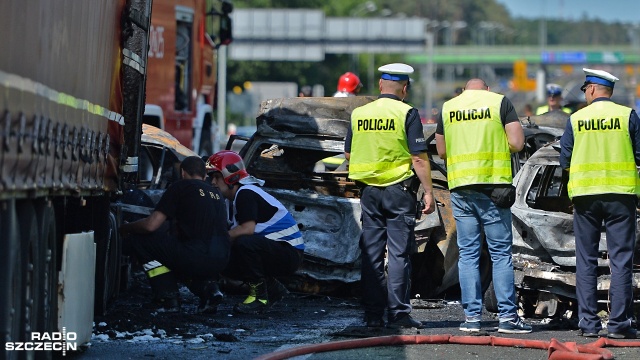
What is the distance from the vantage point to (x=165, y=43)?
17172mm

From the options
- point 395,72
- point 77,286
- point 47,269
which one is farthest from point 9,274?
point 395,72

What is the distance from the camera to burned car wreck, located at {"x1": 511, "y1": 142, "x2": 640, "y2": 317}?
10594mm

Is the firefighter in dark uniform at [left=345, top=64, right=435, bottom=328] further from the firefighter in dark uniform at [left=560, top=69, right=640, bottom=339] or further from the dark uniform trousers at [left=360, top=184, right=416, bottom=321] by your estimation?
the firefighter in dark uniform at [left=560, top=69, right=640, bottom=339]

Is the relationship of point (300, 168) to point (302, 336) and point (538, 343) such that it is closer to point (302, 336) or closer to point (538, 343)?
point (302, 336)

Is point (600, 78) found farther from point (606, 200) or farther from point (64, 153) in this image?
point (64, 153)

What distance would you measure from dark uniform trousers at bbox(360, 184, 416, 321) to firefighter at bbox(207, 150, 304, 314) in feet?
3.79

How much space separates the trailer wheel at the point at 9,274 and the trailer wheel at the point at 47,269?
1.78ft

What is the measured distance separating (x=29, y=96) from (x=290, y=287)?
6.28 meters

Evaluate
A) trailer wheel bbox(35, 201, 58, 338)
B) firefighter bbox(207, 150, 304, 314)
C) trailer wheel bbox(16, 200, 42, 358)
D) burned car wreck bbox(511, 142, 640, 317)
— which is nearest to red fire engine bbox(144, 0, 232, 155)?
firefighter bbox(207, 150, 304, 314)

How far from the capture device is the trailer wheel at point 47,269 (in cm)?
738

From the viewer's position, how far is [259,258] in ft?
36.7

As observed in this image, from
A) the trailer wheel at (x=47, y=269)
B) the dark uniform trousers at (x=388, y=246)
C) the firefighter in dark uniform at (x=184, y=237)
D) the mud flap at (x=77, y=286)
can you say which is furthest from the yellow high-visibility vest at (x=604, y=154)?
the trailer wheel at (x=47, y=269)

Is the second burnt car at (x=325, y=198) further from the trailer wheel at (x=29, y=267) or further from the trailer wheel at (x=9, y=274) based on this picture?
the trailer wheel at (x=9, y=274)

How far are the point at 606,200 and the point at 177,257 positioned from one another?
3.15 m
